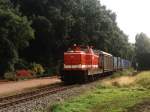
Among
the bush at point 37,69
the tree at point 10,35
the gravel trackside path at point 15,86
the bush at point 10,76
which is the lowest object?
the gravel trackside path at point 15,86

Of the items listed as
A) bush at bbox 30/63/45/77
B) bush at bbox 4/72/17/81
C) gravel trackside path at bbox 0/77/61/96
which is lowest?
gravel trackside path at bbox 0/77/61/96

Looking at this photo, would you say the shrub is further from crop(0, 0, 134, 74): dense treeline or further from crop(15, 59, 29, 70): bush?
crop(15, 59, 29, 70): bush

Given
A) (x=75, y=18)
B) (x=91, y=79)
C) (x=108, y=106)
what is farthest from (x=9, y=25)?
(x=108, y=106)

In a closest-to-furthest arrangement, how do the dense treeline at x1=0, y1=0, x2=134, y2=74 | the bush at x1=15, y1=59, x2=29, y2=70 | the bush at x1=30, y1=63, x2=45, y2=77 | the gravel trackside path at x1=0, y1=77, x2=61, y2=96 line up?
the gravel trackside path at x1=0, y1=77, x2=61, y2=96 → the dense treeline at x1=0, y1=0, x2=134, y2=74 → the bush at x1=15, y1=59, x2=29, y2=70 → the bush at x1=30, y1=63, x2=45, y2=77

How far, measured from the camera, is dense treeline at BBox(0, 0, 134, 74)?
156 ft

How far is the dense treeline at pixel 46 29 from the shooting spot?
156ft

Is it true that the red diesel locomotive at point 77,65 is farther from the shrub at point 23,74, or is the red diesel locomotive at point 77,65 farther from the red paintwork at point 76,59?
the shrub at point 23,74

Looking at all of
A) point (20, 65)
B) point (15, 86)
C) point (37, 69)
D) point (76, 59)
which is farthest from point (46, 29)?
point (15, 86)

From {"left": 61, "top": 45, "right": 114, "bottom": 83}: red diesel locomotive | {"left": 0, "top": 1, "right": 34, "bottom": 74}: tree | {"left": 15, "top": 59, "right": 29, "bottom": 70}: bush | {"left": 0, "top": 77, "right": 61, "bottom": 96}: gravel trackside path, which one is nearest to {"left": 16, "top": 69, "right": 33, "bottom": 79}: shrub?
{"left": 0, "top": 1, "right": 34, "bottom": 74}: tree

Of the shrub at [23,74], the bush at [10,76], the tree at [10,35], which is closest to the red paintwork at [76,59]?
the bush at [10,76]

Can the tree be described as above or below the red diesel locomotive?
above

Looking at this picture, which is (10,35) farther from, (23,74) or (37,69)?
(37,69)

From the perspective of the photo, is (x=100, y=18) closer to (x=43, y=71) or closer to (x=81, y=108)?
(x=43, y=71)

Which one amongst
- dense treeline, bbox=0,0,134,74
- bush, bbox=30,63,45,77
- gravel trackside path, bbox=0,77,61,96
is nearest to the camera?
gravel trackside path, bbox=0,77,61,96
